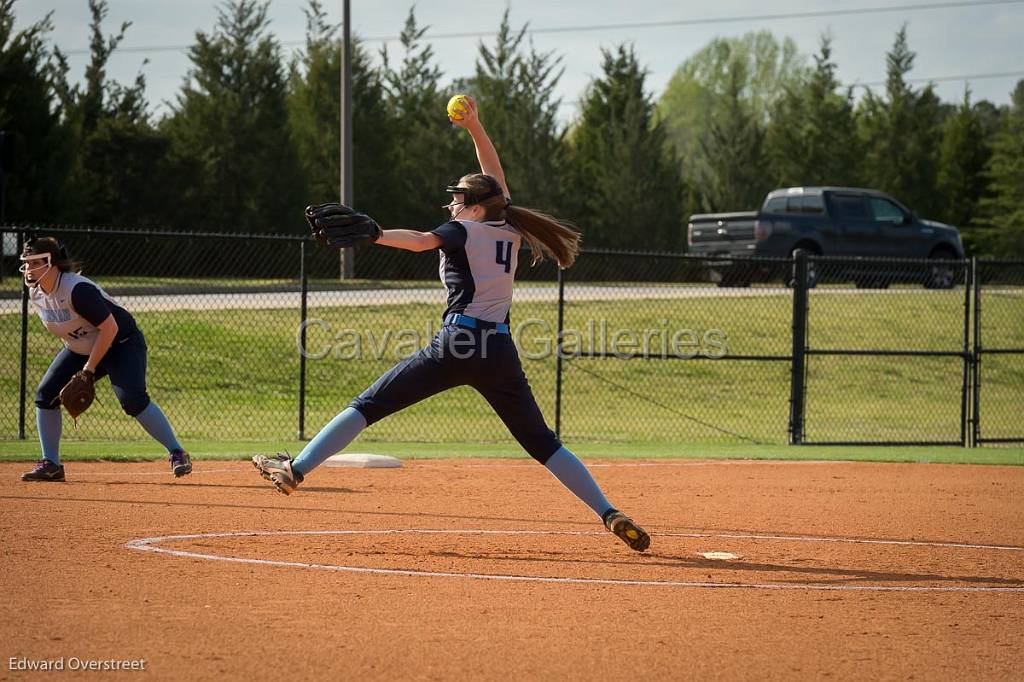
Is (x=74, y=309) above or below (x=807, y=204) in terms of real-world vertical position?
below

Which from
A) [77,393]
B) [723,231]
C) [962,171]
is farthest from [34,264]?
[962,171]

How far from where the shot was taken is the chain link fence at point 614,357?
17219 mm

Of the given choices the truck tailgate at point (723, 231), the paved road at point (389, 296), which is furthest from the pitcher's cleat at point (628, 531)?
the truck tailgate at point (723, 231)

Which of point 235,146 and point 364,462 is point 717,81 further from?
point 364,462

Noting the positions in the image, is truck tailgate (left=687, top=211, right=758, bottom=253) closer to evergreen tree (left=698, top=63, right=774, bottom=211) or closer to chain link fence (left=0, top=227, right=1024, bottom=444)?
chain link fence (left=0, top=227, right=1024, bottom=444)

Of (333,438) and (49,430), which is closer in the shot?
(333,438)

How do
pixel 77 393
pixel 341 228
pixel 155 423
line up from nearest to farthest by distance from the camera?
1. pixel 341 228
2. pixel 77 393
3. pixel 155 423

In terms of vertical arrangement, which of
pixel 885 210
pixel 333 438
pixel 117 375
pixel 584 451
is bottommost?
pixel 584 451

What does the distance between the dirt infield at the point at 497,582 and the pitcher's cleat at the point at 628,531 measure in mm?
119

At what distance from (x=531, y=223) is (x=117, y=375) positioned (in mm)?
4332

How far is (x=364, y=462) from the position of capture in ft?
39.6

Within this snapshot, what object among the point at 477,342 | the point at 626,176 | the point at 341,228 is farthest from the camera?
the point at 626,176

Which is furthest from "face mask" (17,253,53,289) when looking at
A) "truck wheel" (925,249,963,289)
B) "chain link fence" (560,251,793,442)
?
"truck wheel" (925,249,963,289)

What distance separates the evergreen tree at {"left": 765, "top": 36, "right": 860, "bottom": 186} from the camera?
4547cm
